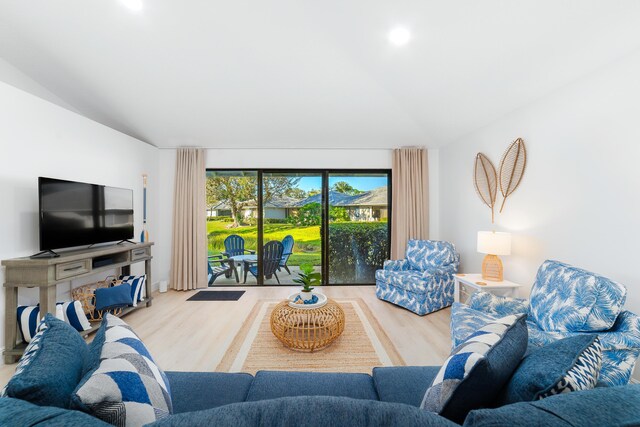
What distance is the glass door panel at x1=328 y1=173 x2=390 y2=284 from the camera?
458cm

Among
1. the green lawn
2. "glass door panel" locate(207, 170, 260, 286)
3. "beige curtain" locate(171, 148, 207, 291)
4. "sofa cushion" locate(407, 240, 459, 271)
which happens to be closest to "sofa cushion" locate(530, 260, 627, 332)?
"sofa cushion" locate(407, 240, 459, 271)

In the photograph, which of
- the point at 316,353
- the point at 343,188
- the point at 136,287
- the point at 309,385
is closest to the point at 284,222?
the point at 343,188

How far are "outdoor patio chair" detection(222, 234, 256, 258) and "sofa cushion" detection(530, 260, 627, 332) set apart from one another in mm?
3808

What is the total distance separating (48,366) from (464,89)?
353 cm

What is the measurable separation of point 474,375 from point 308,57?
9.54 ft

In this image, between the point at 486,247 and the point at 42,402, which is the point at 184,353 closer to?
the point at 42,402

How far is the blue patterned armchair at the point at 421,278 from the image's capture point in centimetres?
327

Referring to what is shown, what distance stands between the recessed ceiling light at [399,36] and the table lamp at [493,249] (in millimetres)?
2043

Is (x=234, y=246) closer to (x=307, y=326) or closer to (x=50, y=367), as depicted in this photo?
(x=307, y=326)

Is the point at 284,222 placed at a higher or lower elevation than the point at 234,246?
higher

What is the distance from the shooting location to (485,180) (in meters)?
3.33

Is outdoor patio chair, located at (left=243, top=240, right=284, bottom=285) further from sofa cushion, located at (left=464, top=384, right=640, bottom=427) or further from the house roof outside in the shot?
sofa cushion, located at (left=464, top=384, right=640, bottom=427)

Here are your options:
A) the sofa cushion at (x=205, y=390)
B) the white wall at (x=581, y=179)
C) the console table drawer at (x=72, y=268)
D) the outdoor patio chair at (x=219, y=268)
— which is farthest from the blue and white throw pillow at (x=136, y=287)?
the white wall at (x=581, y=179)

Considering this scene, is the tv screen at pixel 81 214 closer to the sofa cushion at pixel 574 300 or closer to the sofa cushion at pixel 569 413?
the sofa cushion at pixel 569 413
